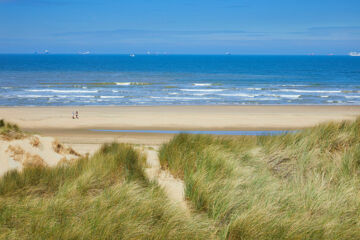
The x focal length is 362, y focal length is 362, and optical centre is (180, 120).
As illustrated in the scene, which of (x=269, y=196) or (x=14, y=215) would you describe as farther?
(x=269, y=196)

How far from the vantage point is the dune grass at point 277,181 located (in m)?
4.12

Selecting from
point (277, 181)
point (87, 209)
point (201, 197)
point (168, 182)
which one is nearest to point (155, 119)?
point (168, 182)

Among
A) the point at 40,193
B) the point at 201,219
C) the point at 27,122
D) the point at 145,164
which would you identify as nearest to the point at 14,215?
the point at 40,193

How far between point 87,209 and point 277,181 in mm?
2961

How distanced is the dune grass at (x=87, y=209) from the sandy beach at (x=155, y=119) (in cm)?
890

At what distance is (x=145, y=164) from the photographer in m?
6.73

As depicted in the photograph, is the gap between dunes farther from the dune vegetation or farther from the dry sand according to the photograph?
the dry sand

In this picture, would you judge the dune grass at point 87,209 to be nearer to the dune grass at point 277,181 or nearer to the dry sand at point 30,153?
the dune grass at point 277,181

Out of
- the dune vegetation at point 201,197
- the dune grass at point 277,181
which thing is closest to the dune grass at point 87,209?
the dune vegetation at point 201,197

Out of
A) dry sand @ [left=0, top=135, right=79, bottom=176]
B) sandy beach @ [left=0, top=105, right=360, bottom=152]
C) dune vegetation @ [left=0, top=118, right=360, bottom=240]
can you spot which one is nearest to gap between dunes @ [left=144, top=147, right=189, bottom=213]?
dune vegetation @ [left=0, top=118, right=360, bottom=240]

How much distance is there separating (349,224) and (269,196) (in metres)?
1.00

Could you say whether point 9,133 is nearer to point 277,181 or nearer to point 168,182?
point 168,182

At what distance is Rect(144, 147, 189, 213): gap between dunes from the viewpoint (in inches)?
207

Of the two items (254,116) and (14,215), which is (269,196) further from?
(254,116)
